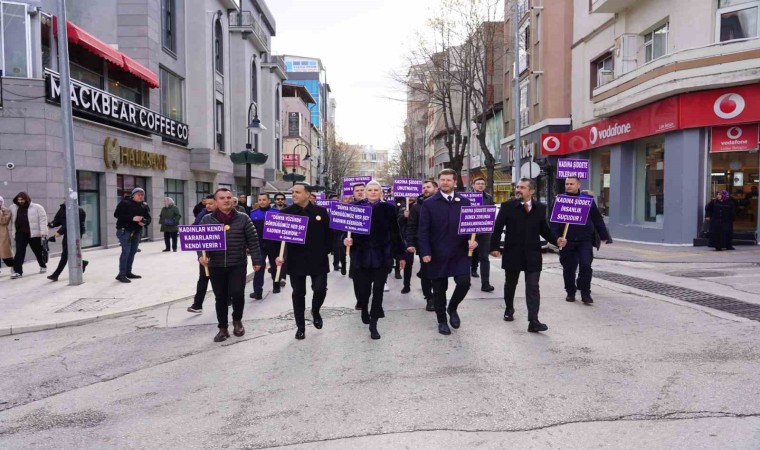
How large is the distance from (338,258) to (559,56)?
18162 millimetres

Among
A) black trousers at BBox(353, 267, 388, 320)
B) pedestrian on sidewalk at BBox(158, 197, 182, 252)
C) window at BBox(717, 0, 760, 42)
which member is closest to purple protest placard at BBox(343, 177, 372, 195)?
black trousers at BBox(353, 267, 388, 320)

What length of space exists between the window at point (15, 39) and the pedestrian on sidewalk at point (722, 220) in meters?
18.3

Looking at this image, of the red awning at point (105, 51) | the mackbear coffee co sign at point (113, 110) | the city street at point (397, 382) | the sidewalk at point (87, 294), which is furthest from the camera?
the red awning at point (105, 51)

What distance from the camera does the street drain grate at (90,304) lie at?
8289 mm

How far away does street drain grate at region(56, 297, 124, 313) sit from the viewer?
27.2ft

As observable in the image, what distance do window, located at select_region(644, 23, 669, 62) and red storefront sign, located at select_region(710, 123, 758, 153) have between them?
334 centimetres

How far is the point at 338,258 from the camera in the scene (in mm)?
12633

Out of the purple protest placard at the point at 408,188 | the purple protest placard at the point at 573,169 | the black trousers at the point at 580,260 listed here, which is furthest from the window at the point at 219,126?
the black trousers at the point at 580,260

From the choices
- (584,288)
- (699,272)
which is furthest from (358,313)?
(699,272)

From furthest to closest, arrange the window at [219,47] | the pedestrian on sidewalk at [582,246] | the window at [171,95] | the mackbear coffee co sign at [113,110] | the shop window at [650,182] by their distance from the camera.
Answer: the window at [219,47] < the window at [171,95] < the shop window at [650,182] < the mackbear coffee co sign at [113,110] < the pedestrian on sidewalk at [582,246]

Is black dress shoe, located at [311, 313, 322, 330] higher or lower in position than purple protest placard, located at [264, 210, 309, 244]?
lower

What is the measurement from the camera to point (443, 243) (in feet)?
20.9

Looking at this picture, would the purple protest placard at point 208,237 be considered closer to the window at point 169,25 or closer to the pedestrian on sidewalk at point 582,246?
the pedestrian on sidewalk at point 582,246

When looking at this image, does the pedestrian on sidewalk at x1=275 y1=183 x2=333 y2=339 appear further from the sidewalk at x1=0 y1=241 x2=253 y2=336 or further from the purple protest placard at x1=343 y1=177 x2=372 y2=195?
the purple protest placard at x1=343 y1=177 x2=372 y2=195
